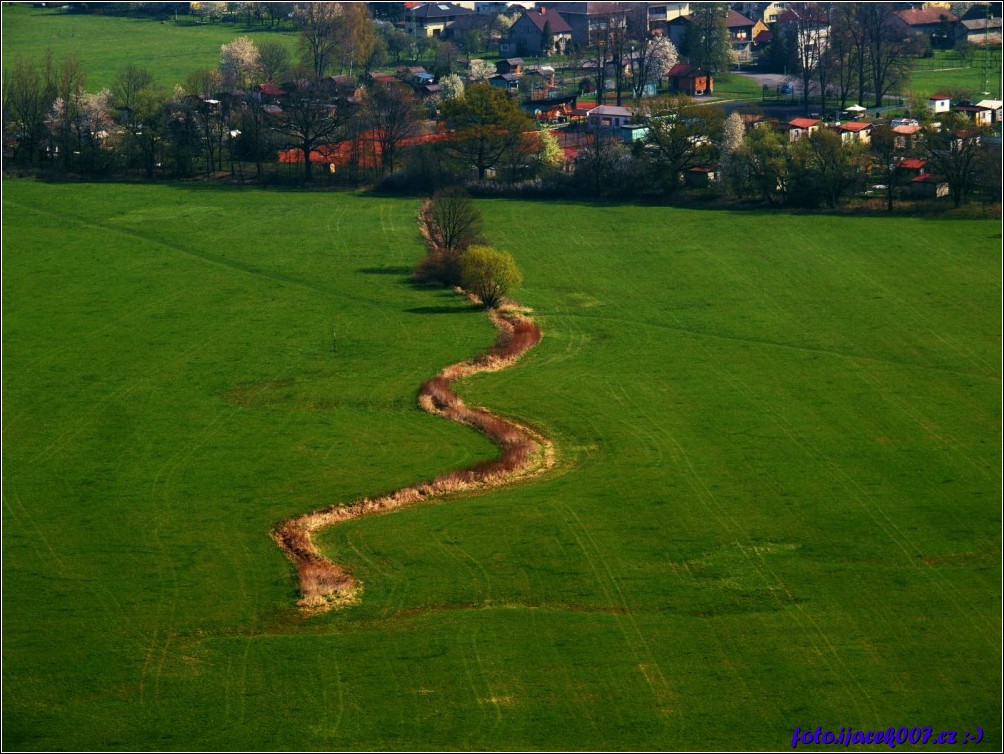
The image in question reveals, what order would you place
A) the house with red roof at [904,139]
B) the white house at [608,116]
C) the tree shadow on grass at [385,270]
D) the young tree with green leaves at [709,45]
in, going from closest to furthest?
the tree shadow on grass at [385,270], the house with red roof at [904,139], the white house at [608,116], the young tree with green leaves at [709,45]

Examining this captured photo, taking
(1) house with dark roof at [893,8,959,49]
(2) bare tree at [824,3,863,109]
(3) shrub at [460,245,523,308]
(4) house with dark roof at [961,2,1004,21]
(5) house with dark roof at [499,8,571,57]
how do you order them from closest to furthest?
(3) shrub at [460,245,523,308]
(2) bare tree at [824,3,863,109]
(1) house with dark roof at [893,8,959,49]
(4) house with dark roof at [961,2,1004,21]
(5) house with dark roof at [499,8,571,57]

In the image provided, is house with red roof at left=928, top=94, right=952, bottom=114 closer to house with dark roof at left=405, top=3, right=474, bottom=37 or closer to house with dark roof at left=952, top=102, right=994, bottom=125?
house with dark roof at left=952, top=102, right=994, bottom=125

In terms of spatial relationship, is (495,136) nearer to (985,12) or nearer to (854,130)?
(854,130)

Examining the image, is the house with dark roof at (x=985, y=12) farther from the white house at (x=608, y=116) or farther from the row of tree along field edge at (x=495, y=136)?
the white house at (x=608, y=116)

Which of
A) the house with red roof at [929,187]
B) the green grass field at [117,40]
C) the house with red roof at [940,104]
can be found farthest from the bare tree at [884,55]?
the green grass field at [117,40]

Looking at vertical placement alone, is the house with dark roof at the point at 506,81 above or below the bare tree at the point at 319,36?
below

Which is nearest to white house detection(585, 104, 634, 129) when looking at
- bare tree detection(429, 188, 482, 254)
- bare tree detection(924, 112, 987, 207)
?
bare tree detection(924, 112, 987, 207)
